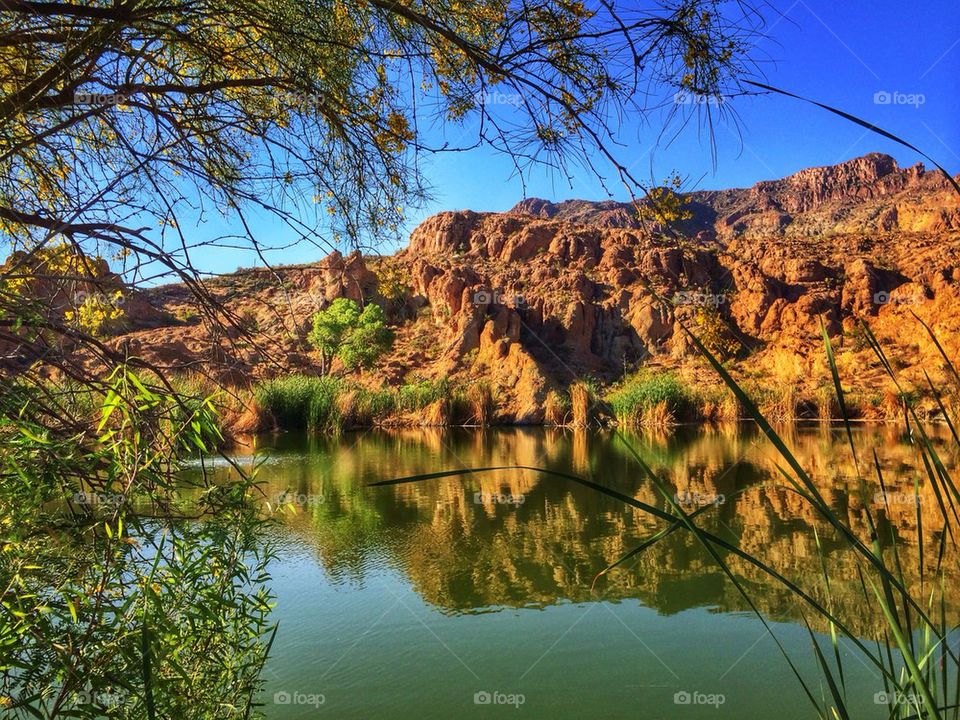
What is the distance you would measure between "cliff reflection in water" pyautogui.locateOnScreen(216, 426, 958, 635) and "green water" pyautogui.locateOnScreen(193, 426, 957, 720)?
22 mm

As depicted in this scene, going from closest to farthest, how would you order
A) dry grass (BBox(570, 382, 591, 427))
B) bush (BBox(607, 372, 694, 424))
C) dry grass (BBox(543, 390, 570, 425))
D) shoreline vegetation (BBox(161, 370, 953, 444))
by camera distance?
shoreline vegetation (BBox(161, 370, 953, 444)), bush (BBox(607, 372, 694, 424)), dry grass (BBox(570, 382, 591, 427)), dry grass (BBox(543, 390, 570, 425))

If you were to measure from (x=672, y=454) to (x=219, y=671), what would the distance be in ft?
26.3

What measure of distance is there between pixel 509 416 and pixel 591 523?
12299 millimetres

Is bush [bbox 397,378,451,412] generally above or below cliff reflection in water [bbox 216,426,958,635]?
above

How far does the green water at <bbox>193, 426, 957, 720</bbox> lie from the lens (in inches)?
103

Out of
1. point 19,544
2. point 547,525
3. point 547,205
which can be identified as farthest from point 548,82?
point 547,205

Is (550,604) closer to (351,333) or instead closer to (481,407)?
(481,407)

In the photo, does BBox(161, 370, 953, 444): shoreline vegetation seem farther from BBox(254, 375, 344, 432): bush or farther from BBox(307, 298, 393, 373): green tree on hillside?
BBox(307, 298, 393, 373): green tree on hillside

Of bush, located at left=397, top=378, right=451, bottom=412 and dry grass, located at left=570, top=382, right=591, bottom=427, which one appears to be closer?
dry grass, located at left=570, top=382, right=591, bottom=427

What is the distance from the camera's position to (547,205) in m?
72.8

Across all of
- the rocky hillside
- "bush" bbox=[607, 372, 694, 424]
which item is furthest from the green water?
the rocky hillside

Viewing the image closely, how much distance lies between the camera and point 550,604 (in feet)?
11.7

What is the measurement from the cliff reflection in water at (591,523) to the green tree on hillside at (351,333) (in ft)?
48.1

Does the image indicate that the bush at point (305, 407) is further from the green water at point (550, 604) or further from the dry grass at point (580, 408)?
the green water at point (550, 604)
